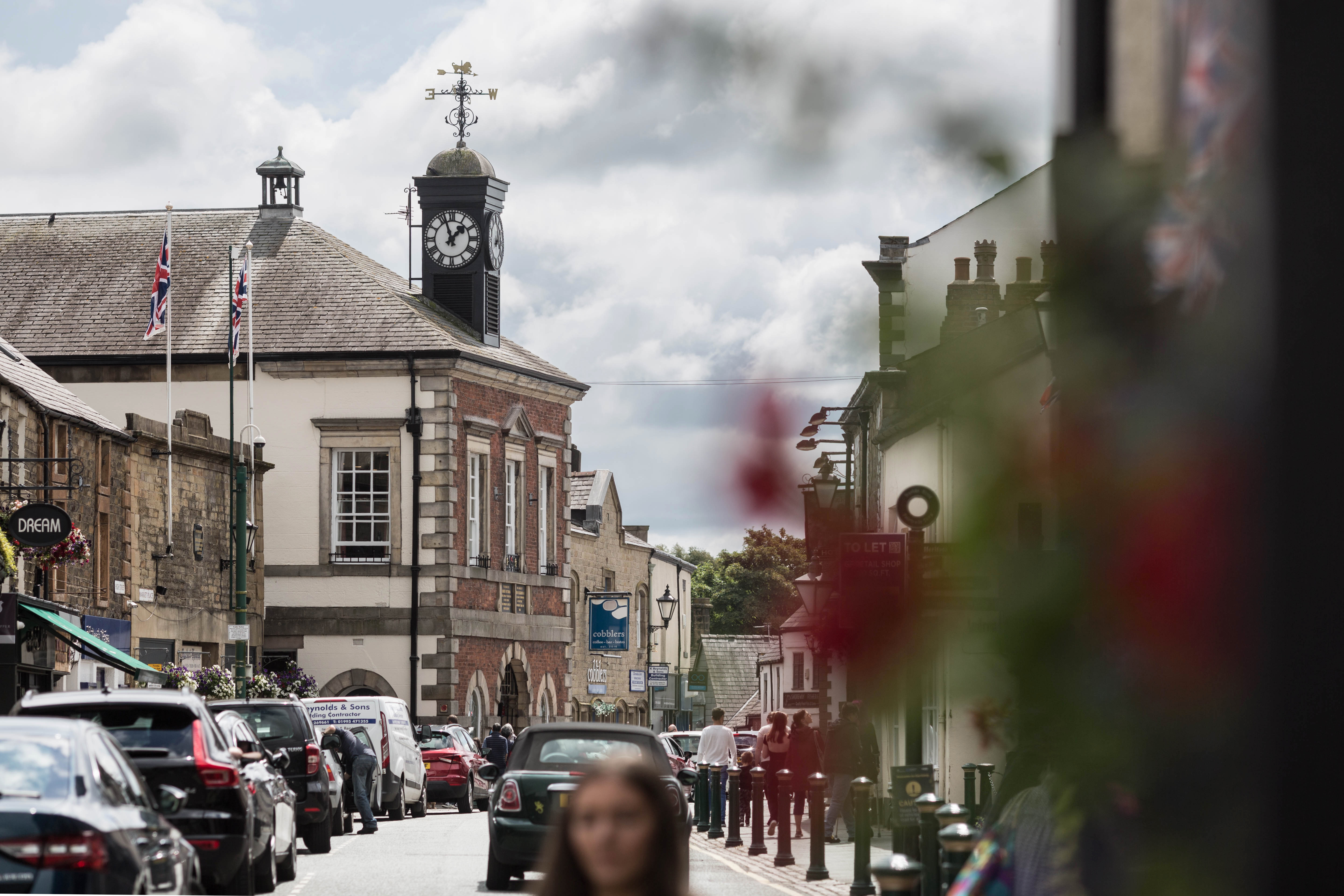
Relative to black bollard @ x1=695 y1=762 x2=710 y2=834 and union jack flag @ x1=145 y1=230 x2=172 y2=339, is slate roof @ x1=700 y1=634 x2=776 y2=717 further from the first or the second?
union jack flag @ x1=145 y1=230 x2=172 y2=339

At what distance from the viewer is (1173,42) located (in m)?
1.33

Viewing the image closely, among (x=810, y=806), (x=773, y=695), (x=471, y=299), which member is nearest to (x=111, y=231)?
(x=471, y=299)

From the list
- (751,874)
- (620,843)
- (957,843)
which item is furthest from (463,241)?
(620,843)

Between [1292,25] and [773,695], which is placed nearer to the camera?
[1292,25]

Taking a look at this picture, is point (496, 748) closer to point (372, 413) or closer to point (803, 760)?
point (372, 413)

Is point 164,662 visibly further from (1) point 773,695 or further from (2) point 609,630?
(1) point 773,695

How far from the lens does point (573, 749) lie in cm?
1736

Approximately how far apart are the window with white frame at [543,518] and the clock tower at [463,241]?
4.06 m

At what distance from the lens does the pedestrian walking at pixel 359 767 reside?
26422 mm

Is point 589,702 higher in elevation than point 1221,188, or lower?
lower

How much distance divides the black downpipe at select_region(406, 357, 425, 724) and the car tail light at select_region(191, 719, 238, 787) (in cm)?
3381

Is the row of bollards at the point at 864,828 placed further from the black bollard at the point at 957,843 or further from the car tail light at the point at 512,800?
the car tail light at the point at 512,800

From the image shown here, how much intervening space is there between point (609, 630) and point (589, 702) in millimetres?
7012

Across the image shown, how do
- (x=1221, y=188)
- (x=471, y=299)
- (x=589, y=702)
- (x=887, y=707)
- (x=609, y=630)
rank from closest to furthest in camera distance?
(x=1221, y=188) → (x=887, y=707) → (x=471, y=299) → (x=609, y=630) → (x=589, y=702)
